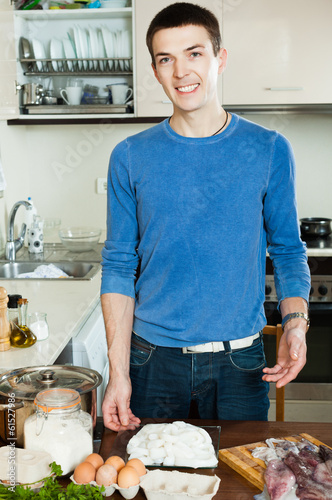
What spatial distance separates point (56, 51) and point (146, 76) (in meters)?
0.49

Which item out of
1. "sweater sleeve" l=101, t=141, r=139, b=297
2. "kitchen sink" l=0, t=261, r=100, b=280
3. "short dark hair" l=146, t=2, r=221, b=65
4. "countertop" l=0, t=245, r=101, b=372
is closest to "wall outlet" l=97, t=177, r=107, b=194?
"countertop" l=0, t=245, r=101, b=372

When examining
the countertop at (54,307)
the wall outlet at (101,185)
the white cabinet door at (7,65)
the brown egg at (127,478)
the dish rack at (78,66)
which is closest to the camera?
the brown egg at (127,478)

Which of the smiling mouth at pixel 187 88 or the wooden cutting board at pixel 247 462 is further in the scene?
the smiling mouth at pixel 187 88

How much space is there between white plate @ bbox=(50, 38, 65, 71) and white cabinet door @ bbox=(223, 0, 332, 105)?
83 centimetres

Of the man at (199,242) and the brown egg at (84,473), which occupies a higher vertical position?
the man at (199,242)

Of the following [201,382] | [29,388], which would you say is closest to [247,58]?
[201,382]

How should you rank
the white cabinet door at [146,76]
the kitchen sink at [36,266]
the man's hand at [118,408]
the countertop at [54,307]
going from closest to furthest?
the man's hand at [118,408], the countertop at [54,307], the kitchen sink at [36,266], the white cabinet door at [146,76]

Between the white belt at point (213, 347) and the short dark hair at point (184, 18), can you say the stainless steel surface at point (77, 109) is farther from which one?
the white belt at point (213, 347)

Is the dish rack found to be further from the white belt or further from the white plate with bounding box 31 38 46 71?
the white belt

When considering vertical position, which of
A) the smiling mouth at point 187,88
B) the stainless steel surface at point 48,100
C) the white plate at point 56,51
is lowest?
the smiling mouth at point 187,88

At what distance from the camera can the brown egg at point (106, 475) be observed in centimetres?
83

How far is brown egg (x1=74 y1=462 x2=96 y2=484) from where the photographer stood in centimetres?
83

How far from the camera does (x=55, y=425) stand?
35.7 inches

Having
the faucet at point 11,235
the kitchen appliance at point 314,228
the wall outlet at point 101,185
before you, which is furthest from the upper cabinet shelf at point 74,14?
the kitchen appliance at point 314,228
